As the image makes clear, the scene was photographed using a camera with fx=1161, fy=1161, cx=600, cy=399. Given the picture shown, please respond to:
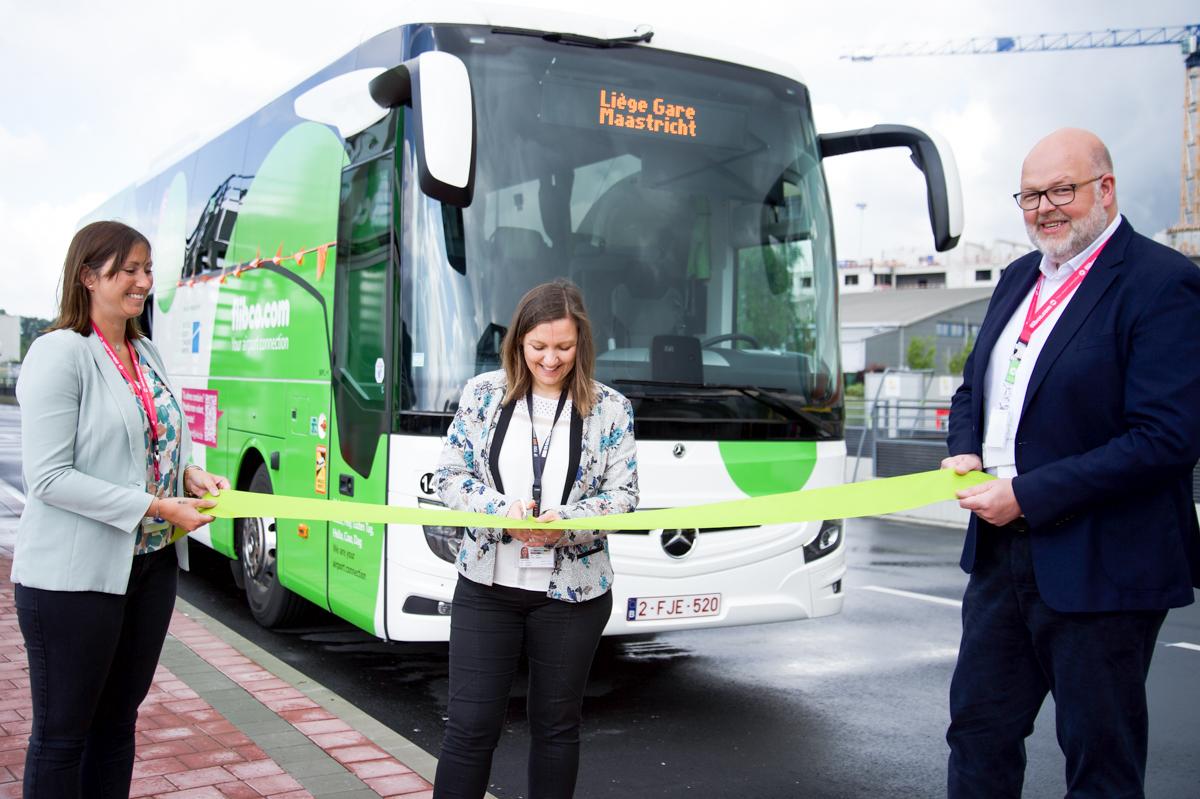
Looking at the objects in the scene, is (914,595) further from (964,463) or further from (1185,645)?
(964,463)

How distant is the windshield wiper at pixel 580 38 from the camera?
5812 mm

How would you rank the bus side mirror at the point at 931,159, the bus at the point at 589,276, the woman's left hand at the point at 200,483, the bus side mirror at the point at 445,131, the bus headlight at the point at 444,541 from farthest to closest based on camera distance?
the bus side mirror at the point at 931,159 → the bus at the point at 589,276 → the bus headlight at the point at 444,541 → the bus side mirror at the point at 445,131 → the woman's left hand at the point at 200,483

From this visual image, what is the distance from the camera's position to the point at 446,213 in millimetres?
5590

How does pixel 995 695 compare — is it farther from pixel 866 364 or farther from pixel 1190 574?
pixel 866 364

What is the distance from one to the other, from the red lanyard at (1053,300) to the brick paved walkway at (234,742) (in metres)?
2.63

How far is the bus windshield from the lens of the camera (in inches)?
220

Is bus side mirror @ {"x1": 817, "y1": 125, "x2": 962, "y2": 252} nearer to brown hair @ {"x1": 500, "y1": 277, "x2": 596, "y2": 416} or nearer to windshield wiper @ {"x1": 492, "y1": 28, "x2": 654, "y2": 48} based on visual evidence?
windshield wiper @ {"x1": 492, "y1": 28, "x2": 654, "y2": 48}

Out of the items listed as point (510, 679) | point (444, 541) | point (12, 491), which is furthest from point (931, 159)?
point (12, 491)

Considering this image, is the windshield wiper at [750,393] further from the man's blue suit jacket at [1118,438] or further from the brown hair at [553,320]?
the man's blue suit jacket at [1118,438]

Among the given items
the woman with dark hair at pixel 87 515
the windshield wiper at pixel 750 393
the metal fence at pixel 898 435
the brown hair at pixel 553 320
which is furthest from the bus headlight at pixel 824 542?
the metal fence at pixel 898 435

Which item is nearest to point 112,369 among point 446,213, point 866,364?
point 446,213

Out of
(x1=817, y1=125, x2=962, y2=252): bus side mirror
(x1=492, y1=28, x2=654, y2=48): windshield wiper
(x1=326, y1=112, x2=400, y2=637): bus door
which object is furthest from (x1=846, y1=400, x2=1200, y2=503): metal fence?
(x1=326, y1=112, x2=400, y2=637): bus door

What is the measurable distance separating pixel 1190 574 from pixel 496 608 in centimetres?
193

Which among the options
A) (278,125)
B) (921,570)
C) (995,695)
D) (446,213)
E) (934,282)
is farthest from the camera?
(934,282)
